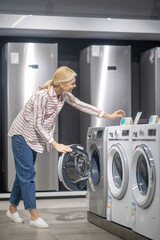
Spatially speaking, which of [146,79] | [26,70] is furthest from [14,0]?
[146,79]

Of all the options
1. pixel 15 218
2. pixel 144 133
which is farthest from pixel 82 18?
pixel 144 133

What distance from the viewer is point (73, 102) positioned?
420 centimetres

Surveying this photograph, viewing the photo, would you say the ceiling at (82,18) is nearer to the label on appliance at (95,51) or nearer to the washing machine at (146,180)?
the label on appliance at (95,51)

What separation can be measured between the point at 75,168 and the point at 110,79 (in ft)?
7.17

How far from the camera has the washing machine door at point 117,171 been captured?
11.4 feet

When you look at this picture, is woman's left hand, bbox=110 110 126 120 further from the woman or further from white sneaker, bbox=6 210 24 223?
white sneaker, bbox=6 210 24 223

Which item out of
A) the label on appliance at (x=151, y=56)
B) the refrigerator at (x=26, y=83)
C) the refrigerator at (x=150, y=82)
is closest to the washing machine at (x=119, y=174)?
the refrigerator at (x=26, y=83)

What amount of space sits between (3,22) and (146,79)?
208cm

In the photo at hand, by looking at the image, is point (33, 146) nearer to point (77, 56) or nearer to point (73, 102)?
point (73, 102)

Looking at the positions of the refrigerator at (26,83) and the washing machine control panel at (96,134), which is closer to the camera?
the washing machine control panel at (96,134)

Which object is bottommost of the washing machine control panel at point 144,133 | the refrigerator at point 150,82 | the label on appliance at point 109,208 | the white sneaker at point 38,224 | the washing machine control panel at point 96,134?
the white sneaker at point 38,224

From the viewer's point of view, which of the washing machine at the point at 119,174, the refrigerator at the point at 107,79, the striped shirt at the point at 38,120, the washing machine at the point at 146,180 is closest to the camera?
the washing machine at the point at 146,180

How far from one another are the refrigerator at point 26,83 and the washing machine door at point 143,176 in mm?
2650

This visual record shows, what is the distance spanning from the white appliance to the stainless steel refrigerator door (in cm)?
177
